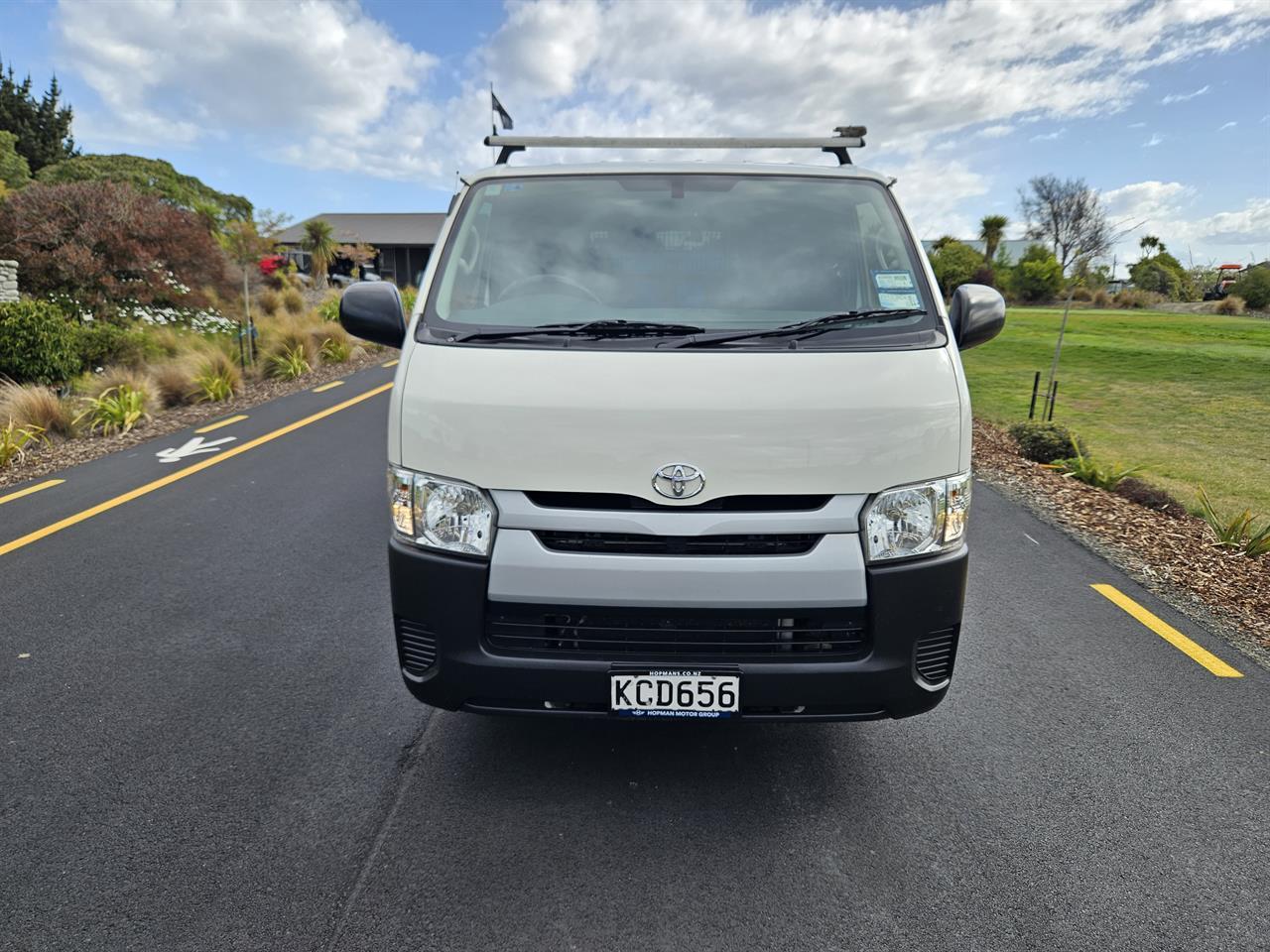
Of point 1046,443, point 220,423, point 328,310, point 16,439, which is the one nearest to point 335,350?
point 328,310

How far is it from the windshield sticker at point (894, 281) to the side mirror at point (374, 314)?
181cm

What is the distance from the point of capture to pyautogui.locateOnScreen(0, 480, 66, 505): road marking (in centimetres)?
691

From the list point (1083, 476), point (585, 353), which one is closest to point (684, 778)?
point (585, 353)

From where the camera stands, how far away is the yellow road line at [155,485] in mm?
5809

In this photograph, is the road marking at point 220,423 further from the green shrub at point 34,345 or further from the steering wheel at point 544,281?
the steering wheel at point 544,281

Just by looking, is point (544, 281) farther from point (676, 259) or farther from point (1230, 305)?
point (1230, 305)

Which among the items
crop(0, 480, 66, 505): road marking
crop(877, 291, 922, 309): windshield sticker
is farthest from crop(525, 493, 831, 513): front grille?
crop(0, 480, 66, 505): road marking

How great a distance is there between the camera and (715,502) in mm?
2537

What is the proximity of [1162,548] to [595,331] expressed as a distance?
4.81m

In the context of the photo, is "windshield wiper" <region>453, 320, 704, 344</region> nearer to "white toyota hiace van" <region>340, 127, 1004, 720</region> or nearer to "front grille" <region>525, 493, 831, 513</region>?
"white toyota hiace van" <region>340, 127, 1004, 720</region>

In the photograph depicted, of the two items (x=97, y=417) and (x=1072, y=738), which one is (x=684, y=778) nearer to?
(x=1072, y=738)

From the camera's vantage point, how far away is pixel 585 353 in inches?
107

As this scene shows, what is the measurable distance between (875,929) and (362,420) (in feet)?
30.6

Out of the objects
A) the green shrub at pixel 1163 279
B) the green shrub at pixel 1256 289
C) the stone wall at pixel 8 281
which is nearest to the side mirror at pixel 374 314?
the stone wall at pixel 8 281
